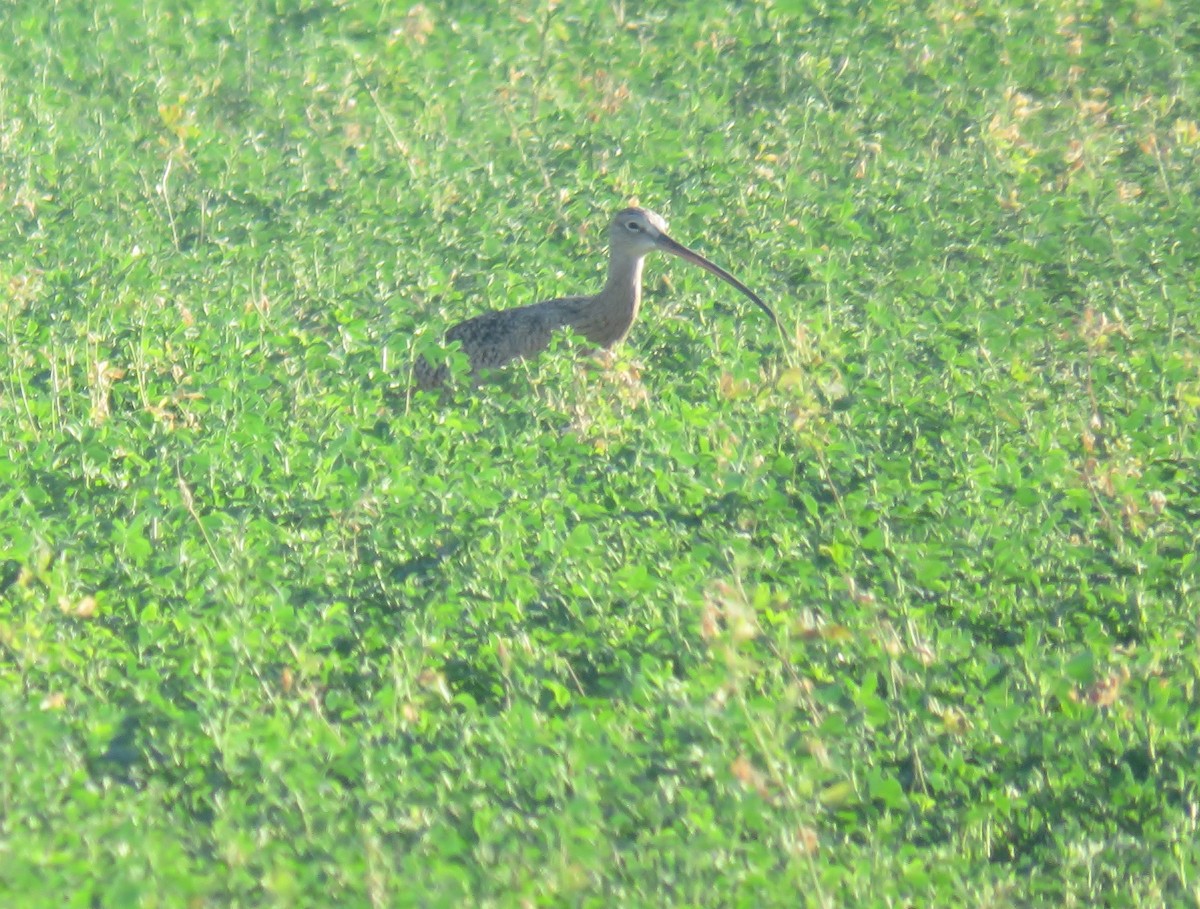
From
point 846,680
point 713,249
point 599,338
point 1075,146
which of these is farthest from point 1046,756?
point 1075,146

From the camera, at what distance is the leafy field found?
15.1 ft

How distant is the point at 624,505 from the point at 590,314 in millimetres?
2831

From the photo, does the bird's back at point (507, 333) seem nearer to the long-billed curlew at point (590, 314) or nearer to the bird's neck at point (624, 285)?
the long-billed curlew at point (590, 314)

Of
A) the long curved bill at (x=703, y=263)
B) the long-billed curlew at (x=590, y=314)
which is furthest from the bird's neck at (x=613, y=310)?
the long curved bill at (x=703, y=263)

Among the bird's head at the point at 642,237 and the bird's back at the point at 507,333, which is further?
the bird's head at the point at 642,237

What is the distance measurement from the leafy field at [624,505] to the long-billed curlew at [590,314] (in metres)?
0.17

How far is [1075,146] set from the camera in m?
10.4

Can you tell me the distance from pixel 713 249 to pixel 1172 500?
3796 millimetres

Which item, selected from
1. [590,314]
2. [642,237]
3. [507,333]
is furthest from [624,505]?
[642,237]

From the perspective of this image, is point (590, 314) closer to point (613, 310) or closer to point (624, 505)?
point (613, 310)

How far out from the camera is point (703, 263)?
29.3 ft

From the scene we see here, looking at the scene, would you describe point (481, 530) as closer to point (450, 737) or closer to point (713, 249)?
point (450, 737)

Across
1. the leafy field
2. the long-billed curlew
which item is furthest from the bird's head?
the leafy field

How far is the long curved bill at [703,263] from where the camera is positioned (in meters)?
8.51
